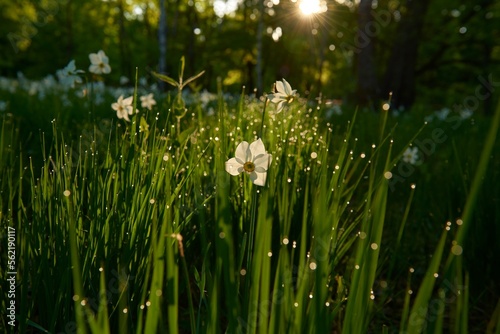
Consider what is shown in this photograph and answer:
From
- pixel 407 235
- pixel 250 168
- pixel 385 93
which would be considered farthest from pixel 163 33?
pixel 250 168

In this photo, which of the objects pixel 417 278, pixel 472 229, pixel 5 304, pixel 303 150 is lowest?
pixel 5 304

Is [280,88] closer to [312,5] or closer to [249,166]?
[249,166]

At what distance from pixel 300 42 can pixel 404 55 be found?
16.6 meters

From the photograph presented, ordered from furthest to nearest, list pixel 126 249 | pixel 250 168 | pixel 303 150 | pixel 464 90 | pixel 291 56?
pixel 291 56 < pixel 464 90 < pixel 303 150 < pixel 126 249 < pixel 250 168

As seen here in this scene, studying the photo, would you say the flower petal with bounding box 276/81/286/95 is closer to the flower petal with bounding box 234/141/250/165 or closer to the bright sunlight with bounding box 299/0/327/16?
the flower petal with bounding box 234/141/250/165

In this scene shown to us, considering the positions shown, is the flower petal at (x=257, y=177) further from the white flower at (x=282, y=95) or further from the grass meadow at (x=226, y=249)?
the white flower at (x=282, y=95)

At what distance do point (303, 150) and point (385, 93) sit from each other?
1113 cm

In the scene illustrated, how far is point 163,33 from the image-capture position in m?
16.7

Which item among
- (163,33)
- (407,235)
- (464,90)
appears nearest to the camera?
(407,235)

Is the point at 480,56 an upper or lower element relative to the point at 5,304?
upper

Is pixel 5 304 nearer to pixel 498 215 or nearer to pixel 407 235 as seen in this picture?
pixel 498 215

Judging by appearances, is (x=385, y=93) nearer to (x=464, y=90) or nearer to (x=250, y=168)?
(x=250, y=168)

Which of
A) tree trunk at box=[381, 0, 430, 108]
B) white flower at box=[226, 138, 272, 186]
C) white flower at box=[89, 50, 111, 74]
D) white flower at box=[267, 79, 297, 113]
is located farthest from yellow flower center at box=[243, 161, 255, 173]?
tree trunk at box=[381, 0, 430, 108]

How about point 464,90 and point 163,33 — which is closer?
point 163,33
